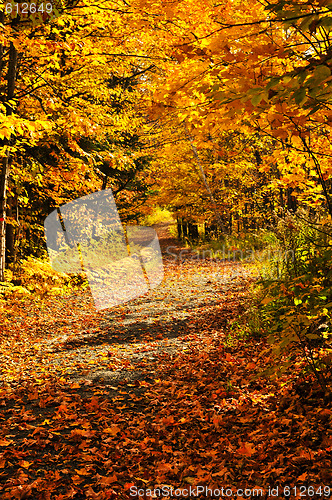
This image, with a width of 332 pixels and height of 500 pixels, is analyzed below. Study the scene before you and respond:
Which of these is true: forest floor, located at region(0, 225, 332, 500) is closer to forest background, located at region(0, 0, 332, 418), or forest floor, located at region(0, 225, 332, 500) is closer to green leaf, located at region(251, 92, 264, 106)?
forest background, located at region(0, 0, 332, 418)

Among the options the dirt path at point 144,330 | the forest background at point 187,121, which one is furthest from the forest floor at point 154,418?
the forest background at point 187,121

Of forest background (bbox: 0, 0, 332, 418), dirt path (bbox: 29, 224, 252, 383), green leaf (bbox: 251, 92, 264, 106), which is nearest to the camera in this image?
green leaf (bbox: 251, 92, 264, 106)

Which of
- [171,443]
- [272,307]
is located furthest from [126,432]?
[272,307]

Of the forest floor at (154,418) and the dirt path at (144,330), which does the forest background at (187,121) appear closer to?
the forest floor at (154,418)

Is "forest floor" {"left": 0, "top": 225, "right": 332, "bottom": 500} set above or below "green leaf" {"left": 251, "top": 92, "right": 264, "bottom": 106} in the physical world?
below

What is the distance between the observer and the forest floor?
103 inches

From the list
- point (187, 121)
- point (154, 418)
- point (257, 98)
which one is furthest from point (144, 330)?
point (257, 98)

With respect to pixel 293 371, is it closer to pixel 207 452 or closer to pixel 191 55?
pixel 207 452

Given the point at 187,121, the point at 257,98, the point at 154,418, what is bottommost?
the point at 154,418

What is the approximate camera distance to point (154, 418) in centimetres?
365

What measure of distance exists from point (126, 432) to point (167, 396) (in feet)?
2.67

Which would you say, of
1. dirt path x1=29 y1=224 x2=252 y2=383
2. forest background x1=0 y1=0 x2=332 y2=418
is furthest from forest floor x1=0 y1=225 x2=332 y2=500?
forest background x1=0 y1=0 x2=332 y2=418

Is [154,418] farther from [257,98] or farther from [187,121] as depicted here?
[257,98]

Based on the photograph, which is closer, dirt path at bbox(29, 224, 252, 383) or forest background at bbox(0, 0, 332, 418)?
forest background at bbox(0, 0, 332, 418)
